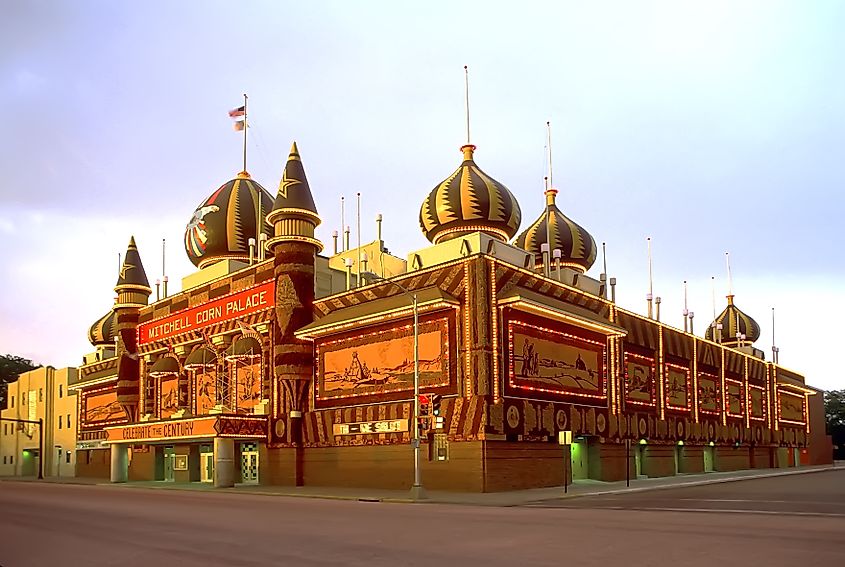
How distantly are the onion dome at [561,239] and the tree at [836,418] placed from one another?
77266mm

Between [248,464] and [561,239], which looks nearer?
[248,464]

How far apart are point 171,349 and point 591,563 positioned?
168 ft

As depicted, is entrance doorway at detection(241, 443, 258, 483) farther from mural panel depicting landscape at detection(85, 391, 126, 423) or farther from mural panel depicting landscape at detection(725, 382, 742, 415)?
mural panel depicting landscape at detection(725, 382, 742, 415)

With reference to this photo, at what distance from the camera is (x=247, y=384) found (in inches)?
2074

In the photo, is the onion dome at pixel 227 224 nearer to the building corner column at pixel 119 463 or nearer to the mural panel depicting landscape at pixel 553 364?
the building corner column at pixel 119 463

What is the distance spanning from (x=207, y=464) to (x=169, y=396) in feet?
28.4

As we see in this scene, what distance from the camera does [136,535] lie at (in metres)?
19.3

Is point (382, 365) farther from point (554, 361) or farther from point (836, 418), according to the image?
point (836, 418)

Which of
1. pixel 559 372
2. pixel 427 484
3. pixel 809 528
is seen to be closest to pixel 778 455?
pixel 559 372

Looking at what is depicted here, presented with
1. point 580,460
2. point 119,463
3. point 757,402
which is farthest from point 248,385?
point 757,402

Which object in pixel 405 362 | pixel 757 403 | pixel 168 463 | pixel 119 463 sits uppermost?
pixel 405 362

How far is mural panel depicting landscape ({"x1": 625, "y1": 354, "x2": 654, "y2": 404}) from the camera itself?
52.5 meters

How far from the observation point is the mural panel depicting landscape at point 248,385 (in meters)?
51.6

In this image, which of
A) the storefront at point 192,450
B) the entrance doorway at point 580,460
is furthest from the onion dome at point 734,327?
the storefront at point 192,450
